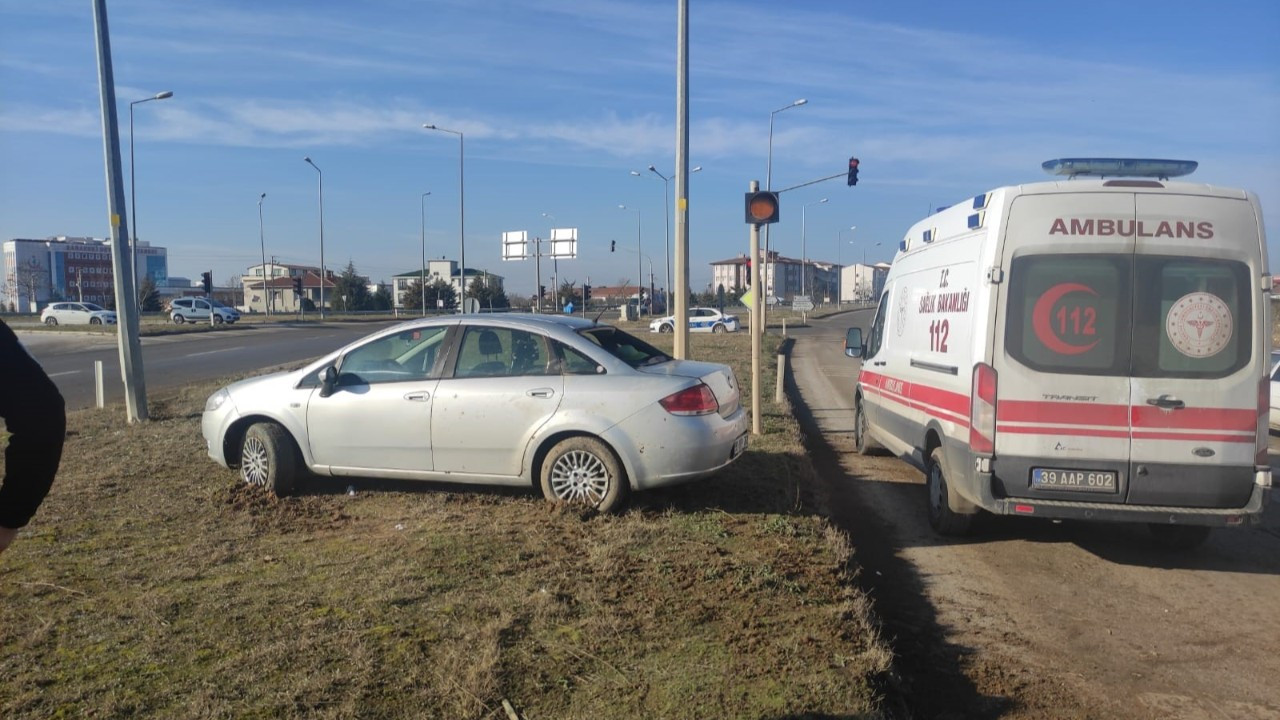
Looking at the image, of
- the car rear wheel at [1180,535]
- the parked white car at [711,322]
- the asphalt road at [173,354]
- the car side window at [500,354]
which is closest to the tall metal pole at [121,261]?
the asphalt road at [173,354]

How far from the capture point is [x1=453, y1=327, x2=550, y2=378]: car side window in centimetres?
712

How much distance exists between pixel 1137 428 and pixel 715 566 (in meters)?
2.84

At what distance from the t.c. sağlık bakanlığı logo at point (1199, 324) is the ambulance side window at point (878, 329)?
3803 mm

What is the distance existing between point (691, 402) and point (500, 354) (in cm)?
156

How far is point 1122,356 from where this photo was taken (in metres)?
6.02

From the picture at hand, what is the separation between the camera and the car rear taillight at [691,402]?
22.0 feet

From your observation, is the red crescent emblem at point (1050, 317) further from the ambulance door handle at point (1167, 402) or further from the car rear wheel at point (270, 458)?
the car rear wheel at point (270, 458)

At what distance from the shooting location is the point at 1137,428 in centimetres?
595

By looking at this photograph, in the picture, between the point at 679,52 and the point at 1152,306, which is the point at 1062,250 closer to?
the point at 1152,306

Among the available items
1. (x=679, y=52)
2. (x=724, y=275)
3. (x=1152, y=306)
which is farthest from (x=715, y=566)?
(x=724, y=275)

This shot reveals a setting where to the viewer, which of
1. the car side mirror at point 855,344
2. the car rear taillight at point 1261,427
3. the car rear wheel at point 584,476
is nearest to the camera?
the car rear taillight at point 1261,427

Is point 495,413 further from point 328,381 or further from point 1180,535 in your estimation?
point 1180,535

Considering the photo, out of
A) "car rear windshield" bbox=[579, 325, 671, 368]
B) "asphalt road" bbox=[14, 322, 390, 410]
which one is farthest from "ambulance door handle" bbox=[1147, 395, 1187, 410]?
"asphalt road" bbox=[14, 322, 390, 410]

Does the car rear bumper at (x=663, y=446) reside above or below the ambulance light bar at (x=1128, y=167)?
below
